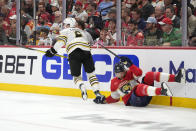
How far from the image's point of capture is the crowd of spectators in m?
7.87

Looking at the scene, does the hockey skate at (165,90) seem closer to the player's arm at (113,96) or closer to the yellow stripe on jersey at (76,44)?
the player's arm at (113,96)

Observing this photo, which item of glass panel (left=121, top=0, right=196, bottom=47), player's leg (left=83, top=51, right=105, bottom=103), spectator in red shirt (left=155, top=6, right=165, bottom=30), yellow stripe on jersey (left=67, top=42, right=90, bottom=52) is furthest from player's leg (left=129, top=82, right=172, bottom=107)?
spectator in red shirt (left=155, top=6, right=165, bottom=30)

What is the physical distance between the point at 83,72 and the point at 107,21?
1152 mm

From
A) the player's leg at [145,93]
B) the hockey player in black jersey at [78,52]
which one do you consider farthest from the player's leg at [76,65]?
the player's leg at [145,93]

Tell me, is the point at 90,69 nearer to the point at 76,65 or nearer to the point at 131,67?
the point at 76,65

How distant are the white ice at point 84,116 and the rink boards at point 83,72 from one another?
38cm

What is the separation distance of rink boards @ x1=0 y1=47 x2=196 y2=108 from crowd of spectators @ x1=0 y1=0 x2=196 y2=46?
407 mm

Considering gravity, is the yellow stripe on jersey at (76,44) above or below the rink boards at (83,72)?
above

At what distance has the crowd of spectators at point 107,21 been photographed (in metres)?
7.87

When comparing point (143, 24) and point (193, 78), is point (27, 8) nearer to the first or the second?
point (143, 24)

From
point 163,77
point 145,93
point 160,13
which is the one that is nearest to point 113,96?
point 145,93

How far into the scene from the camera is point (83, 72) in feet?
28.1

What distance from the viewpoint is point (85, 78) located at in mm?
8539

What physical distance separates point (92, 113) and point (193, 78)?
1.71m
